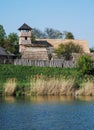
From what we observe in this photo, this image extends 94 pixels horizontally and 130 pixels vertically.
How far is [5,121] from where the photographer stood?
1027 inches

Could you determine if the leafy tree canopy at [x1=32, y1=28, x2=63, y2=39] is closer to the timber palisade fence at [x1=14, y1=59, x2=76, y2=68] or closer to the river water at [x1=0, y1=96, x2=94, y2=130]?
the timber palisade fence at [x1=14, y1=59, x2=76, y2=68]

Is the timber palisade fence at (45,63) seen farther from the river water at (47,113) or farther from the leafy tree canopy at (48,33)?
the leafy tree canopy at (48,33)

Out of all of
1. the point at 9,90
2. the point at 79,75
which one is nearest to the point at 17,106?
the point at 9,90

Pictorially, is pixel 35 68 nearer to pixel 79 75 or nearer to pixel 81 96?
pixel 79 75

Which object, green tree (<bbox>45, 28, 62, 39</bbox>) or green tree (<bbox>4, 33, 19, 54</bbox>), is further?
green tree (<bbox>45, 28, 62, 39</bbox>)

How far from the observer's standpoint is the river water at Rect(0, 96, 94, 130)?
24.8m

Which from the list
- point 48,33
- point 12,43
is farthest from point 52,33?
point 12,43

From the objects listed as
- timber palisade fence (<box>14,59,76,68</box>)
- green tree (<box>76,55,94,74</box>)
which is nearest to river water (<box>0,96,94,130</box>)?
green tree (<box>76,55,94,74</box>)

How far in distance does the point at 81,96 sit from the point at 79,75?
1715 cm

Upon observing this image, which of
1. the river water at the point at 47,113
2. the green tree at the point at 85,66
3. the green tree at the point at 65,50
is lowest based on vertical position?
the river water at the point at 47,113

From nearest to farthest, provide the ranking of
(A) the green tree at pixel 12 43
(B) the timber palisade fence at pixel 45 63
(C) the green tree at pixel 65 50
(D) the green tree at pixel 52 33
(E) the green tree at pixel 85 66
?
(E) the green tree at pixel 85 66 < (B) the timber palisade fence at pixel 45 63 < (A) the green tree at pixel 12 43 < (C) the green tree at pixel 65 50 < (D) the green tree at pixel 52 33

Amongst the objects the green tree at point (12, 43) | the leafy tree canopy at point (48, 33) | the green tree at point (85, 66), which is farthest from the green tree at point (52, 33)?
the green tree at point (85, 66)

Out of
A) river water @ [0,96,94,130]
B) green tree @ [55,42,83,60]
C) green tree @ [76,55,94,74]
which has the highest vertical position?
green tree @ [55,42,83,60]

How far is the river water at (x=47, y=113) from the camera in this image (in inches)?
978
